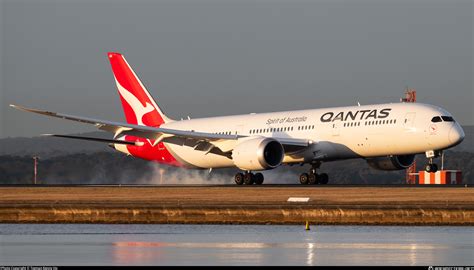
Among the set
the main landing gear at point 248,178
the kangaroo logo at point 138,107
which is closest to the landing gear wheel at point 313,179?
the main landing gear at point 248,178

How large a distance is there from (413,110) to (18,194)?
20.7 metres

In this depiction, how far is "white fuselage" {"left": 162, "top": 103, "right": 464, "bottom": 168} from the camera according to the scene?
192 ft

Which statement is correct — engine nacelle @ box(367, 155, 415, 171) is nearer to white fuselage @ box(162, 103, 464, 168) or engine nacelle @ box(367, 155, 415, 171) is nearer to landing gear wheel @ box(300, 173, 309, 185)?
white fuselage @ box(162, 103, 464, 168)

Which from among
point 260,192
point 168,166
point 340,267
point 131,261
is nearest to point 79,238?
point 131,261

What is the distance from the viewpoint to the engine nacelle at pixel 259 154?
199 ft

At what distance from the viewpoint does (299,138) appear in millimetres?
63531

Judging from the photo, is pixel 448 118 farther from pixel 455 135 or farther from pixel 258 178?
pixel 258 178

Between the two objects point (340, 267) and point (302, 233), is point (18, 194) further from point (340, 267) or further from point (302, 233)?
point (340, 267)

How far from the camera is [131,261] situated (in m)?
24.9

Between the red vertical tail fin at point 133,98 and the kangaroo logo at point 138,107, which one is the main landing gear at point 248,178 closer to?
the red vertical tail fin at point 133,98

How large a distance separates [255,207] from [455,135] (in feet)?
63.5

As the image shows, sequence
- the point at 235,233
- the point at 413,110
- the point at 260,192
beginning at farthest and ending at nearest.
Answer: the point at 413,110 → the point at 260,192 → the point at 235,233

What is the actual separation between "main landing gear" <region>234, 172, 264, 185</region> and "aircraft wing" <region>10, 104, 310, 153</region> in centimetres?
184

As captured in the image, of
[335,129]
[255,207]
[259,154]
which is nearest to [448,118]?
[335,129]
